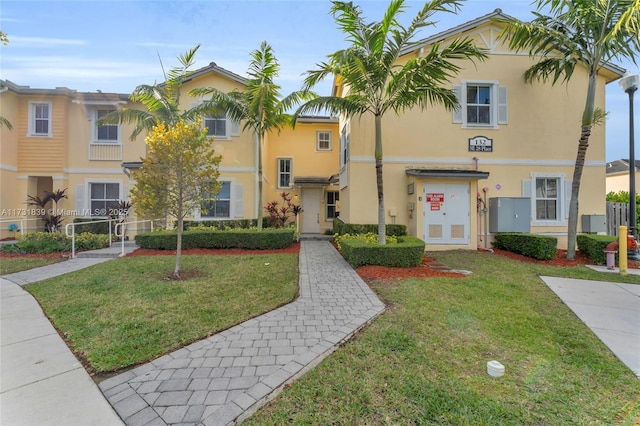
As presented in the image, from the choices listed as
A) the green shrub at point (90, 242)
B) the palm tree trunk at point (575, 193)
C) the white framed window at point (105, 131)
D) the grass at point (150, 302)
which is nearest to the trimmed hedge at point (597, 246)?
the palm tree trunk at point (575, 193)

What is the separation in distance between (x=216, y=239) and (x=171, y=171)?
426 centimetres

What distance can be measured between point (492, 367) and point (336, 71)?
7.34 metres

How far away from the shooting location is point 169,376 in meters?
2.88

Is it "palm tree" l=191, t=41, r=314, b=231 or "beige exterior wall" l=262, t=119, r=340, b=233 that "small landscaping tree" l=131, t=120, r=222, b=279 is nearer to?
"palm tree" l=191, t=41, r=314, b=231

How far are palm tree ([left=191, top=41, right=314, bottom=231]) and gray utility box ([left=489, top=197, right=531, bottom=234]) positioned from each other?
811 centimetres

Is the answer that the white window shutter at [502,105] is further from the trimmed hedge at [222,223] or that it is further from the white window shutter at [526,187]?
the trimmed hedge at [222,223]

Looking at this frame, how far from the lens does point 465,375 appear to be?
292cm

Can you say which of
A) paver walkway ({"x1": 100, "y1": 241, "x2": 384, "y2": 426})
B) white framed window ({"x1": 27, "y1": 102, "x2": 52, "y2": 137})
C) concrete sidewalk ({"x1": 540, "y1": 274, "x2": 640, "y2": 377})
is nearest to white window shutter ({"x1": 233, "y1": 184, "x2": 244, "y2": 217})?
paver walkway ({"x1": 100, "y1": 241, "x2": 384, "y2": 426})

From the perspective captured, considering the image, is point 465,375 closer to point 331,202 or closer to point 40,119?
point 331,202

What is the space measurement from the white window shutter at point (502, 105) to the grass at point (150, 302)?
9877 millimetres

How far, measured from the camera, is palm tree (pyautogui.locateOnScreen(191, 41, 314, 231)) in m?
9.72

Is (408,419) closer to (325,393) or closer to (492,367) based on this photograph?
(325,393)

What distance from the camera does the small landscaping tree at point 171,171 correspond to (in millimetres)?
6391

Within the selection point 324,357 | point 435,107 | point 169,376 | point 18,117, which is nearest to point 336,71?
point 435,107
